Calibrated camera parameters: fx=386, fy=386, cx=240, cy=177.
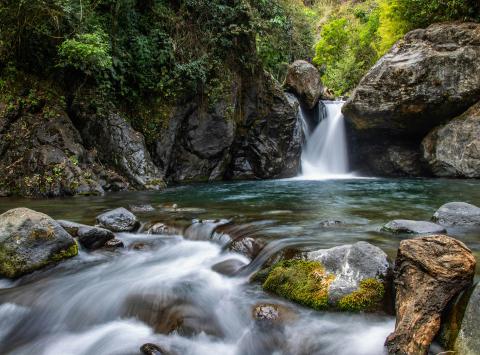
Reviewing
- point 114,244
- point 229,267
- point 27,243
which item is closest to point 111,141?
point 114,244

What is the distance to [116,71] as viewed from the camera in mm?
11250

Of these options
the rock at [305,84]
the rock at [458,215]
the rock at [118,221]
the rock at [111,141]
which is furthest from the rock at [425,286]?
the rock at [305,84]

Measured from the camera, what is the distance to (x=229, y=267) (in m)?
4.69

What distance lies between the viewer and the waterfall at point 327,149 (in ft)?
51.8

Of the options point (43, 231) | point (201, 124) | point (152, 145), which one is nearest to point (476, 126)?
point (201, 124)

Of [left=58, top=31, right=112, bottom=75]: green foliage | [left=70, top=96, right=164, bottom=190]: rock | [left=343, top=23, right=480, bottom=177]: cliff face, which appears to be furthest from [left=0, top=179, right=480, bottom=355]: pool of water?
[left=343, top=23, right=480, bottom=177]: cliff face

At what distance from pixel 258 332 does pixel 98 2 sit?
392 inches

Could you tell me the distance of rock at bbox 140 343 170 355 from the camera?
10.5 ft

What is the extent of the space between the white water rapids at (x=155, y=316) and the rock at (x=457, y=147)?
404 inches

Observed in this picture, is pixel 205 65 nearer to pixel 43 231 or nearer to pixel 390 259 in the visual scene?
pixel 43 231

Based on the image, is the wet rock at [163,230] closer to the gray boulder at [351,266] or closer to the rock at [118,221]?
the rock at [118,221]

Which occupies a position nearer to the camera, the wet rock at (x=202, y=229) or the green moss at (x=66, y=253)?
the green moss at (x=66, y=253)

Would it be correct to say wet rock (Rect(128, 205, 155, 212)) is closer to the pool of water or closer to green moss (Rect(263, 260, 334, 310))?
the pool of water

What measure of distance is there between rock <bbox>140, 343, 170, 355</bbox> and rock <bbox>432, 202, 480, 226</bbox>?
14.4ft
